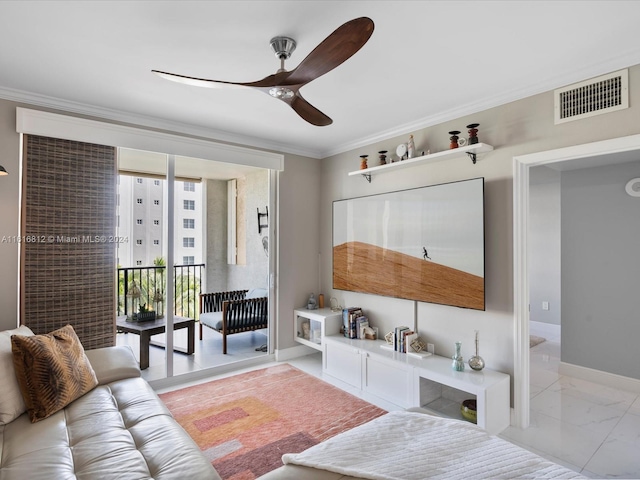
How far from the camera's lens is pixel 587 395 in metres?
3.33

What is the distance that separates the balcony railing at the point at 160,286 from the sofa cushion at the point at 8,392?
4.42ft

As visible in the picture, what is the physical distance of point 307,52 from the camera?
2.21m

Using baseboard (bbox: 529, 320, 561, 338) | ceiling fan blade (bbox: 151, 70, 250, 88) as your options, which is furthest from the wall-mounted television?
baseboard (bbox: 529, 320, 561, 338)

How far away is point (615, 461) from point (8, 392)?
12.2 ft

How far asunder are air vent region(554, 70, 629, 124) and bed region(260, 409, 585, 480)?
225cm

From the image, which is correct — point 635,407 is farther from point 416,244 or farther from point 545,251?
point 545,251

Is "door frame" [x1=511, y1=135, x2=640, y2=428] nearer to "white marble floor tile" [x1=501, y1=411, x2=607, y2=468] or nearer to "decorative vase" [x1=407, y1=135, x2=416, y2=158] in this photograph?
"white marble floor tile" [x1=501, y1=411, x2=607, y2=468]

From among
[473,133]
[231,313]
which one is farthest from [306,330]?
[473,133]

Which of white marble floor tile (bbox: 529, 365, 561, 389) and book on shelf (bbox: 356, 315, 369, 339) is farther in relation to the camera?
book on shelf (bbox: 356, 315, 369, 339)

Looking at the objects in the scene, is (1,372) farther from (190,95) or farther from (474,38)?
(474,38)

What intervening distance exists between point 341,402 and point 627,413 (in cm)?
240

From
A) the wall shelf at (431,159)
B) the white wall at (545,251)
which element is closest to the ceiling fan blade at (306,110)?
the wall shelf at (431,159)

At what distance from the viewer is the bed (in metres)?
1.23

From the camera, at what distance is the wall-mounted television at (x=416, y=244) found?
295cm
